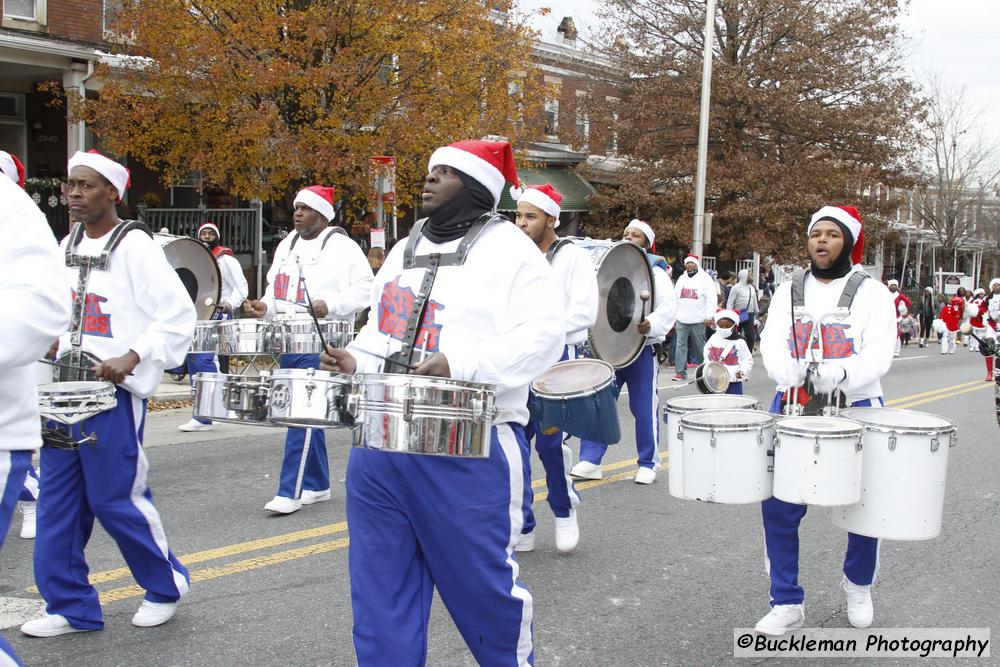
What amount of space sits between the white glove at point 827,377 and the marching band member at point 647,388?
2947 millimetres

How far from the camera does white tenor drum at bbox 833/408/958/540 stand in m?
4.39

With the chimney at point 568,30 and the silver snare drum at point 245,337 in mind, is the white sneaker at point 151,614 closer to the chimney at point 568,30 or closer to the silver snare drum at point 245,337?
the silver snare drum at point 245,337

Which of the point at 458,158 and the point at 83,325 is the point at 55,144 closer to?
the point at 83,325

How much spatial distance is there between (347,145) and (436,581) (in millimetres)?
14277

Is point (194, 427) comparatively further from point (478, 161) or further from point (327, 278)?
point (478, 161)

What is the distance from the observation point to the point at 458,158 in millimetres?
3807

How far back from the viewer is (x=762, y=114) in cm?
2948

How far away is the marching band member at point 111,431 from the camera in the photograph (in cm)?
452

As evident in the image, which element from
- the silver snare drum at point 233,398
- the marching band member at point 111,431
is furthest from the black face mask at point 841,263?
the marching band member at point 111,431

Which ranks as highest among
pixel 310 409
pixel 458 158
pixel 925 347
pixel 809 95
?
pixel 809 95

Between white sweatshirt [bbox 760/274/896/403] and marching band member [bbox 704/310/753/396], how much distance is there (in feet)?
21.3

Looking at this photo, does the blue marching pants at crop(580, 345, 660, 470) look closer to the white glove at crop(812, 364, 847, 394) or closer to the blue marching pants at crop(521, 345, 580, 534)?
the blue marching pants at crop(521, 345, 580, 534)

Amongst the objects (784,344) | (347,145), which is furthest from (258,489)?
(347,145)

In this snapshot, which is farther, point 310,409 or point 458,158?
point 458,158
